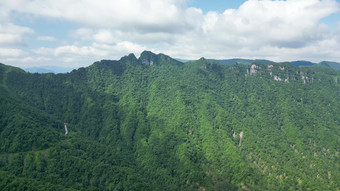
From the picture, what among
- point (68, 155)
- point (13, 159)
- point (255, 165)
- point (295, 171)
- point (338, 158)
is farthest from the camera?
point (338, 158)

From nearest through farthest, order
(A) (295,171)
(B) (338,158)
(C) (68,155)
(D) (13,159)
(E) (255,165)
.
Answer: (D) (13,159)
(C) (68,155)
(A) (295,171)
(E) (255,165)
(B) (338,158)

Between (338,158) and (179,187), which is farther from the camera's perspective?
(338,158)

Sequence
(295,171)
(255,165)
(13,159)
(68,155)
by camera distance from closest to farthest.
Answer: (13,159), (68,155), (295,171), (255,165)

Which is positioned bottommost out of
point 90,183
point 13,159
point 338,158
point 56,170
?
point 338,158

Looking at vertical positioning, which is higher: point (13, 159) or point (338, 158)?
point (13, 159)

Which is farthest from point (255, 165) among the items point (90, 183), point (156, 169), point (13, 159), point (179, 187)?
point (13, 159)

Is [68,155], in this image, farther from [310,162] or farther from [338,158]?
[338,158]

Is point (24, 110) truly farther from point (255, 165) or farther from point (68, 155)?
point (255, 165)

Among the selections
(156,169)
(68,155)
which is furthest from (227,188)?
(68,155)

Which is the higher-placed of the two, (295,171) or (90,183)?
(90,183)
